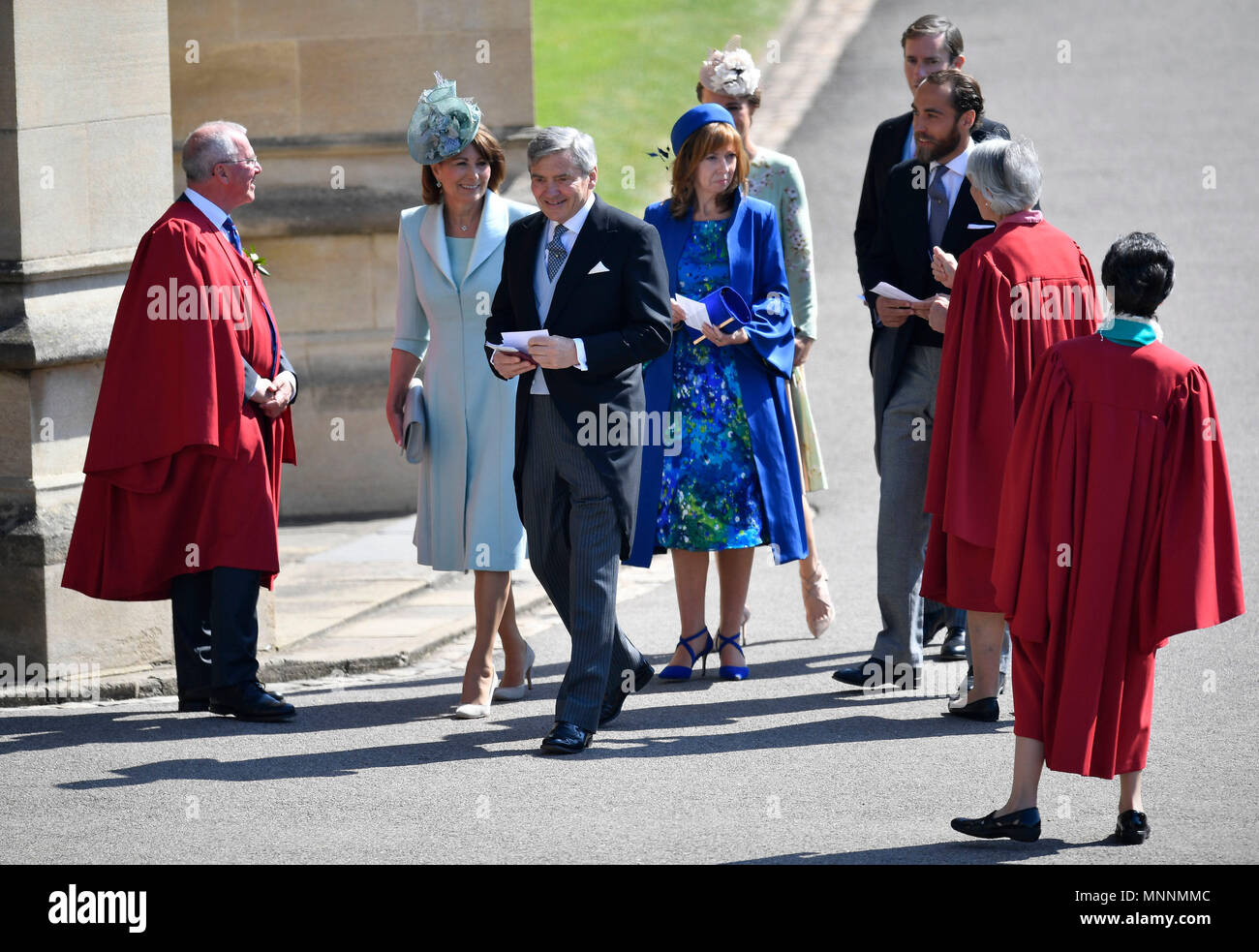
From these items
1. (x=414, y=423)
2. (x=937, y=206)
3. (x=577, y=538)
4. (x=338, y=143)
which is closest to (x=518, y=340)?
(x=577, y=538)

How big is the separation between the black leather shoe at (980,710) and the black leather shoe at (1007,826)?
4.82ft

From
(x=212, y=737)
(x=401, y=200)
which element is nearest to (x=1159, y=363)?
(x=212, y=737)

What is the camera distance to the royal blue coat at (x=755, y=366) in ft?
25.4

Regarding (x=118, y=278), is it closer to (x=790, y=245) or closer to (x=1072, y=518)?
(x=790, y=245)

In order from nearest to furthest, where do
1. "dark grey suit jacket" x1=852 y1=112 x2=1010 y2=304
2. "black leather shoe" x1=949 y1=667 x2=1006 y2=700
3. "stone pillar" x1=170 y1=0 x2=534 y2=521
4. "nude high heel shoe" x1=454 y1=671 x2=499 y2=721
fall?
1. "black leather shoe" x1=949 y1=667 x2=1006 y2=700
2. "nude high heel shoe" x1=454 y1=671 x2=499 y2=721
3. "dark grey suit jacket" x1=852 y1=112 x2=1010 y2=304
4. "stone pillar" x1=170 y1=0 x2=534 y2=521

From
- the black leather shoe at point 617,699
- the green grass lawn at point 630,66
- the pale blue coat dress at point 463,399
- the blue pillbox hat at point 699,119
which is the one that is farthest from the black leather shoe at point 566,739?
the green grass lawn at point 630,66

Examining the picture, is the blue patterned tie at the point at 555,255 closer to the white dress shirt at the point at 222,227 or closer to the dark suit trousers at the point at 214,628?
the white dress shirt at the point at 222,227

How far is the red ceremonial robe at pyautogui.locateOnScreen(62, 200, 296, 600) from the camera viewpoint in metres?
7.11

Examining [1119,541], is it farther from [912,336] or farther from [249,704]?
[249,704]

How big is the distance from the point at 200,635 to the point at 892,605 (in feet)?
8.46

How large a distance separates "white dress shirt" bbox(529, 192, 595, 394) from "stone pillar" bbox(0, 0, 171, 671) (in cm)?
197

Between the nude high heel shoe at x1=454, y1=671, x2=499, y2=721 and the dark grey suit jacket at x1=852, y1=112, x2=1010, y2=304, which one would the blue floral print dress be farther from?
the nude high heel shoe at x1=454, y1=671, x2=499, y2=721

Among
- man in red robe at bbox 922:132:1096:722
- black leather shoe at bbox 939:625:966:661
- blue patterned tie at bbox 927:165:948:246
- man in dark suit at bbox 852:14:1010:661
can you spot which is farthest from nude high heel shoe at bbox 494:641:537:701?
blue patterned tie at bbox 927:165:948:246

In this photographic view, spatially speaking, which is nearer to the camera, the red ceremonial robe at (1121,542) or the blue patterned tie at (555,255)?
the red ceremonial robe at (1121,542)
